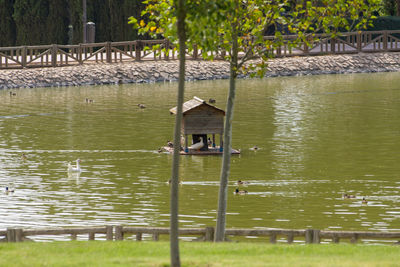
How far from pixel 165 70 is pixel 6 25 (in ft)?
46.5

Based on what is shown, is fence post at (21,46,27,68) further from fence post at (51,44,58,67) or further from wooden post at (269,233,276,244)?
wooden post at (269,233,276,244)

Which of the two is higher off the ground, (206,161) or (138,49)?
(138,49)

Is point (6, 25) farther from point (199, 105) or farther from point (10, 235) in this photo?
point (10, 235)

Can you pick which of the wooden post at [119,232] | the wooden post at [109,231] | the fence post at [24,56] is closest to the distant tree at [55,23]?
the fence post at [24,56]

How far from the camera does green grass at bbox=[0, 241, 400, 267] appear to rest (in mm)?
13531

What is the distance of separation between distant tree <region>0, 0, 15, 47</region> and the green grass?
55.0 m

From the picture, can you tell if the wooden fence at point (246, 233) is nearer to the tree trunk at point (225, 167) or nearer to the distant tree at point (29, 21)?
the tree trunk at point (225, 167)

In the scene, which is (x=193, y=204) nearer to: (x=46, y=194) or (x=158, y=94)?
(x=46, y=194)

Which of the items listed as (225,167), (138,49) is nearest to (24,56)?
(138,49)

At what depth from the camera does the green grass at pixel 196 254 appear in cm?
1353

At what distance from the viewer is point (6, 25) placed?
68688 millimetres

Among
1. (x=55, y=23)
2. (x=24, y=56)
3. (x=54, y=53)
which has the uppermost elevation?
(x=55, y=23)

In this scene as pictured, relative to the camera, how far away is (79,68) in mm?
60656

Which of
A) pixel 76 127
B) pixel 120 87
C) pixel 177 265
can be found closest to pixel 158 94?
pixel 120 87
